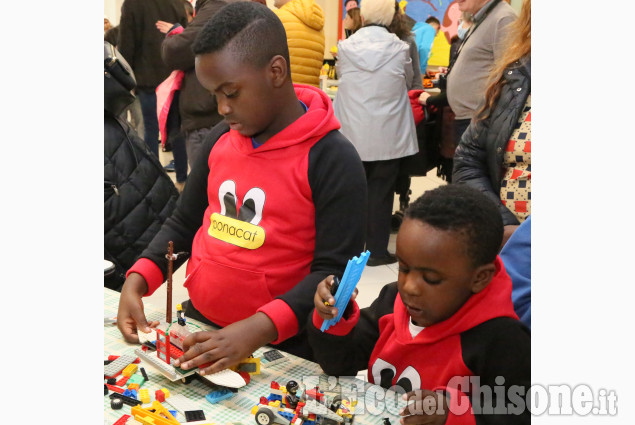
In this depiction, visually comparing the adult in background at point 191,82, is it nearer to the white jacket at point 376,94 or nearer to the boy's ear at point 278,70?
the white jacket at point 376,94

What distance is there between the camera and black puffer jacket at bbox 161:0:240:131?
3.50m

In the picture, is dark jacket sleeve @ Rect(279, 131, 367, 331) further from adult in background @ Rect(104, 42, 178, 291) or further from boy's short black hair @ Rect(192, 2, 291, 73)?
adult in background @ Rect(104, 42, 178, 291)

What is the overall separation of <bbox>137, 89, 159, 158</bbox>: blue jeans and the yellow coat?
208 centimetres

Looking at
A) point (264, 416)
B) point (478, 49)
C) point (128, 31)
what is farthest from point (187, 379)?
point (128, 31)

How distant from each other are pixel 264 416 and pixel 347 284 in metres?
0.27

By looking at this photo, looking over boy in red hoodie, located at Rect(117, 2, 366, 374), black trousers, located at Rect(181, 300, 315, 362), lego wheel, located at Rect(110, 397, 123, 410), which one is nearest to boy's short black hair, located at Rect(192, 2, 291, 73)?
boy in red hoodie, located at Rect(117, 2, 366, 374)

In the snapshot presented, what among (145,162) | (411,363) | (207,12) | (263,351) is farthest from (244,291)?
(207,12)

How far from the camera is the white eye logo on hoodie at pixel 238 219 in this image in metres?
1.40

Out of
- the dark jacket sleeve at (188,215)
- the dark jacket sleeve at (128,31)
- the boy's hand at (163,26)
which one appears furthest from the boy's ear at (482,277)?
the dark jacket sleeve at (128,31)

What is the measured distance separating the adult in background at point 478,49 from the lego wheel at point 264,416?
7.04 feet

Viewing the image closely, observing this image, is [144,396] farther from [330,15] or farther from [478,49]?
[330,15]

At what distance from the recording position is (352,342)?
1.28 metres

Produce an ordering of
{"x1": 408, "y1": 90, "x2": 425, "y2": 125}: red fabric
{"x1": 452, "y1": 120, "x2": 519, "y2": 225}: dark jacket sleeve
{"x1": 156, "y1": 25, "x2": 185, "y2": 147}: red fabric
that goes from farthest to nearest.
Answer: {"x1": 408, "y1": 90, "x2": 425, "y2": 125}: red fabric, {"x1": 156, "y1": 25, "x2": 185, "y2": 147}: red fabric, {"x1": 452, "y1": 120, "x2": 519, "y2": 225}: dark jacket sleeve

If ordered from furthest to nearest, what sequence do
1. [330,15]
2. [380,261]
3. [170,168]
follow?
[330,15], [170,168], [380,261]
